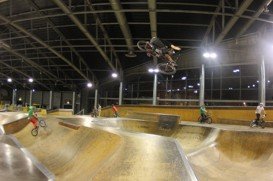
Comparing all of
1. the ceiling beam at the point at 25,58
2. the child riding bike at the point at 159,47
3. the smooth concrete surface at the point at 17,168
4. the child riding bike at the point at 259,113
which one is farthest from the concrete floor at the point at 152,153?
the ceiling beam at the point at 25,58

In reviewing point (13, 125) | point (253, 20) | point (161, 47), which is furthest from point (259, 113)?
point (13, 125)

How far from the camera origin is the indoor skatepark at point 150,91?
26.1ft

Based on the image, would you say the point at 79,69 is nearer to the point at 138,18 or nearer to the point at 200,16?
the point at 138,18

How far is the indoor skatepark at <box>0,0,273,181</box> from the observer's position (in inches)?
313

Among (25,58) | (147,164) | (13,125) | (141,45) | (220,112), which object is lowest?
(13,125)

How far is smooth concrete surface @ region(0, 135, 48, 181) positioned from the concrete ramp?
0.60 m

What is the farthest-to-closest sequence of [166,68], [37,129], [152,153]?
[37,129], [166,68], [152,153]

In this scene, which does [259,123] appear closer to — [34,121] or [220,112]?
[220,112]

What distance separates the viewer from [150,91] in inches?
1133

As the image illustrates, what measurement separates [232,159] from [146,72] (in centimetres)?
1874

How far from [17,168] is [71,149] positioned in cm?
250

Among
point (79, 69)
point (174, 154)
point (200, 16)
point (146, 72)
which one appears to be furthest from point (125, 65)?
point (174, 154)

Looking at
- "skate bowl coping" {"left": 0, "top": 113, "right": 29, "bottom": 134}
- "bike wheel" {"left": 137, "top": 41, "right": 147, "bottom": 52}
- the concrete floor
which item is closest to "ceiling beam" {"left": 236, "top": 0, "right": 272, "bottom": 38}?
"bike wheel" {"left": 137, "top": 41, "right": 147, "bottom": 52}

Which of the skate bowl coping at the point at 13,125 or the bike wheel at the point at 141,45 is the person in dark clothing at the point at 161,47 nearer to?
the bike wheel at the point at 141,45
